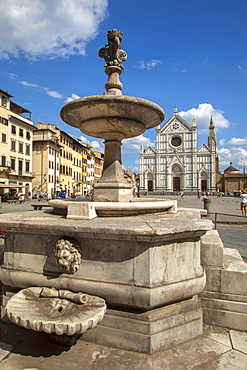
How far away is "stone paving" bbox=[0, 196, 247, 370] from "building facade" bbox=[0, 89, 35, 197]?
2708cm

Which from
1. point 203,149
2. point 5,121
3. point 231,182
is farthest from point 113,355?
point 203,149

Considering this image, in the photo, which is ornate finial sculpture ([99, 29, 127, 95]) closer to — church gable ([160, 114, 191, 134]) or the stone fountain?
the stone fountain

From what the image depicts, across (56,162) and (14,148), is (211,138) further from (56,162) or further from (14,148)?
(14,148)

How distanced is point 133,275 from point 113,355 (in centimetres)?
74

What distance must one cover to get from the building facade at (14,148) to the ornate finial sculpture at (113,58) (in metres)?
25.2

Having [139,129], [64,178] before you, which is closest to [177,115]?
[64,178]

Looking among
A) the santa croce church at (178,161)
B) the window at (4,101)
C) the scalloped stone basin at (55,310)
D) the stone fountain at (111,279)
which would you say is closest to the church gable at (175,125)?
the santa croce church at (178,161)

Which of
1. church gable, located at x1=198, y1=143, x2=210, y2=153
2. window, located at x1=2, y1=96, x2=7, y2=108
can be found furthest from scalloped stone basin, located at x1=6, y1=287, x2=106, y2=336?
church gable, located at x1=198, y1=143, x2=210, y2=153

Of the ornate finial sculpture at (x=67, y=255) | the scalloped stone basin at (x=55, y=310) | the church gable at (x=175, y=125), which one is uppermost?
the church gable at (x=175, y=125)

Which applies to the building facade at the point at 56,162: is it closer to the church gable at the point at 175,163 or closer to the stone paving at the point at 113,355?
the church gable at the point at 175,163

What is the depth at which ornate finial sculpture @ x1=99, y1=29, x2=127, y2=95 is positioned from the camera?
184 inches

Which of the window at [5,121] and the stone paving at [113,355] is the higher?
the window at [5,121]

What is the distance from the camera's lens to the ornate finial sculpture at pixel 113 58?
468cm

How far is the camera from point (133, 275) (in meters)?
2.43
